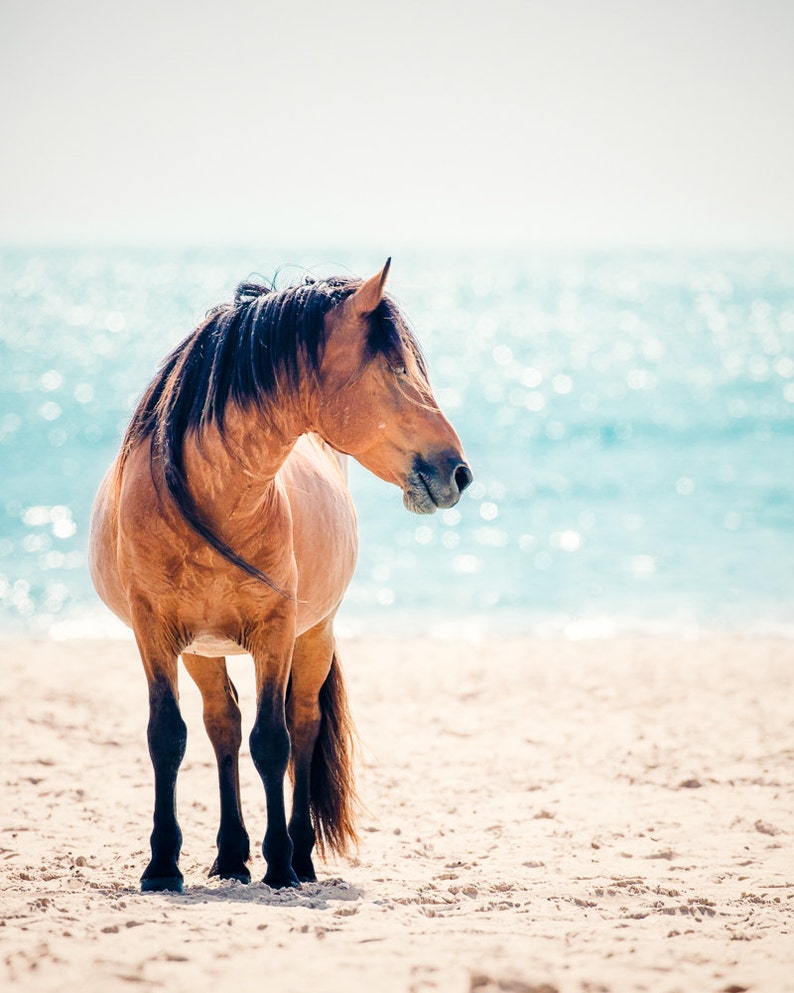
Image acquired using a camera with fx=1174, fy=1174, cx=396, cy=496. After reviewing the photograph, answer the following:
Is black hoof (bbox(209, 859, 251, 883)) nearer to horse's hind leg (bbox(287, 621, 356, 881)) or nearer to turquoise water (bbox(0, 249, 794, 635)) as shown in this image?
horse's hind leg (bbox(287, 621, 356, 881))

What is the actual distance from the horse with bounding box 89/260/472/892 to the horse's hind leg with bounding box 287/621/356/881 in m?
0.38

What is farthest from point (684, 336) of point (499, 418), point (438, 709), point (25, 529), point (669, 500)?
point (438, 709)

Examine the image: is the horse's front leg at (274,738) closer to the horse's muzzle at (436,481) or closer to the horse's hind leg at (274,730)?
the horse's hind leg at (274,730)

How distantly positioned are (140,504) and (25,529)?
38.4ft

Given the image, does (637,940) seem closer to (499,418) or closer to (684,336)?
(499,418)

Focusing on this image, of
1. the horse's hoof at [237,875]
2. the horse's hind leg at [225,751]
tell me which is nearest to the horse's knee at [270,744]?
the horse's hind leg at [225,751]

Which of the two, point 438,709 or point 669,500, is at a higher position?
point 669,500

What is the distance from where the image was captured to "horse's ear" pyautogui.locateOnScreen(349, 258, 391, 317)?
3598 mm

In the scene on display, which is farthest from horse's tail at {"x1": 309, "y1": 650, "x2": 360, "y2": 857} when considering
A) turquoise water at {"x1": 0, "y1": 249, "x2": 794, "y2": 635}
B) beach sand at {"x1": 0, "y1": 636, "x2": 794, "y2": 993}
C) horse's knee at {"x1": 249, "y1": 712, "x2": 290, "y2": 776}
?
turquoise water at {"x1": 0, "y1": 249, "x2": 794, "y2": 635}

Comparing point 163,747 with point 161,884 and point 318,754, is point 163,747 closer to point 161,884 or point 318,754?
point 161,884

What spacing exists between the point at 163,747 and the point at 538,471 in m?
16.4

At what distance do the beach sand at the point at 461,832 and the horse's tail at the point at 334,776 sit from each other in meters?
0.13

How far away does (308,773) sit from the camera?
4863 millimetres

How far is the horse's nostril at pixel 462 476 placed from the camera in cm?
359
